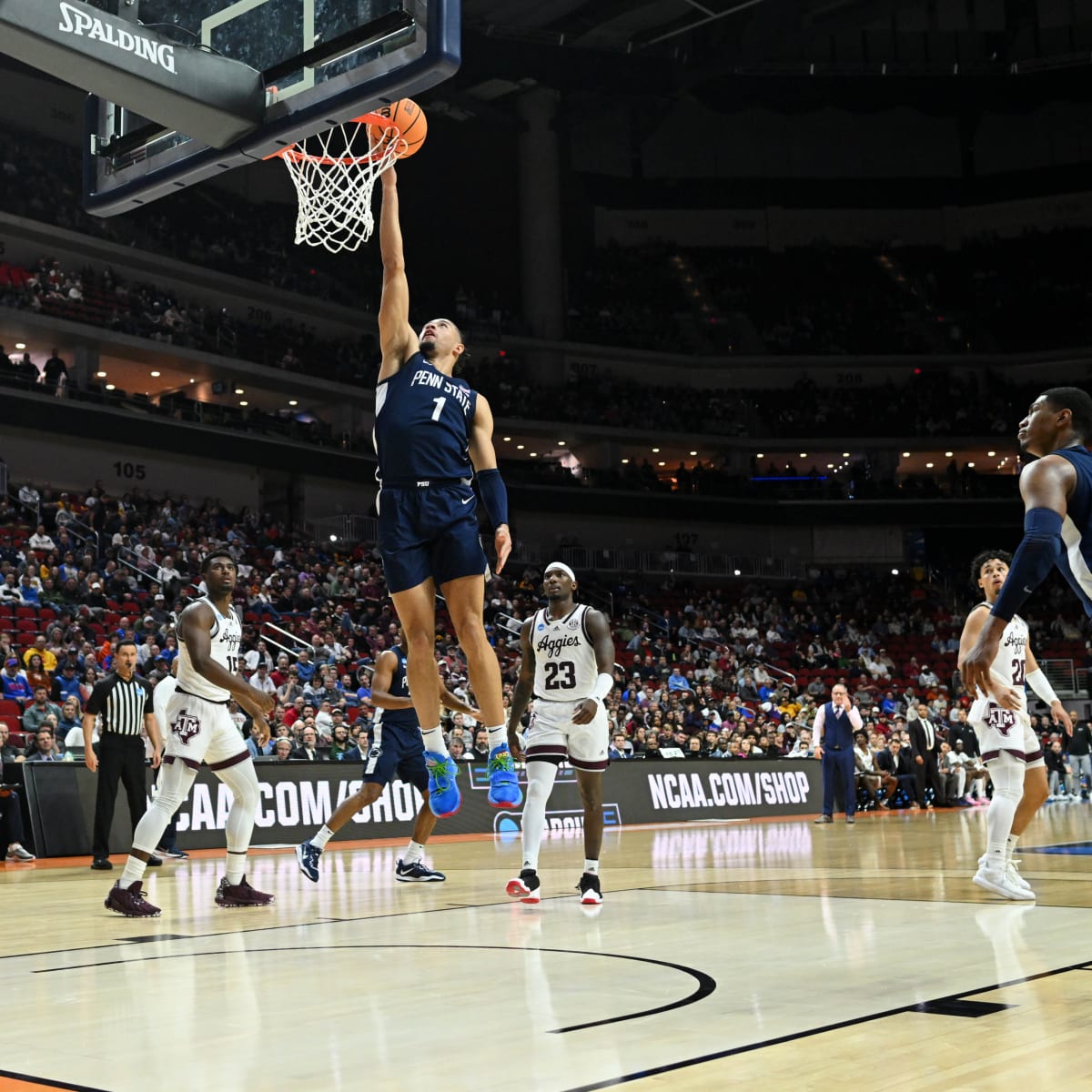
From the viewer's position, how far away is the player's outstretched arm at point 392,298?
6.41 meters

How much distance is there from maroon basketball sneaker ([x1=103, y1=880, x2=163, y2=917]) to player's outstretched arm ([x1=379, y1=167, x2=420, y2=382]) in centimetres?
370

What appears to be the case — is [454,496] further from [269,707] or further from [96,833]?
[96,833]

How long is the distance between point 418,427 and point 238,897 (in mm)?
3845

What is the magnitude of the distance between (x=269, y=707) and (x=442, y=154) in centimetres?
3753

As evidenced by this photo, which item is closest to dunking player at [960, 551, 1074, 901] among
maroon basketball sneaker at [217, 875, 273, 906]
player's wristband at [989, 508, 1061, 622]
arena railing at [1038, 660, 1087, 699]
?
player's wristband at [989, 508, 1061, 622]

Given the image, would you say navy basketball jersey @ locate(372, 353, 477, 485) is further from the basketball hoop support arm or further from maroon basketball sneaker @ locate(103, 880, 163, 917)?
maroon basketball sneaker @ locate(103, 880, 163, 917)

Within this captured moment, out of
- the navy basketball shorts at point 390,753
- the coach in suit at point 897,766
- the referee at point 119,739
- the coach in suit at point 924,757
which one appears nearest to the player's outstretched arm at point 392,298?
the navy basketball shorts at point 390,753

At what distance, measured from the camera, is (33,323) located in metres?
30.8

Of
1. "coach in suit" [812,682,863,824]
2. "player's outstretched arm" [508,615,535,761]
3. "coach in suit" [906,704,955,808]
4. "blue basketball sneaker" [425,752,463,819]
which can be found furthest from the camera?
"coach in suit" [906,704,955,808]

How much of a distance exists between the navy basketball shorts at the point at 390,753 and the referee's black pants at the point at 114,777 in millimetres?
3130

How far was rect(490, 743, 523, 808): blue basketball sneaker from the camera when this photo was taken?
6.33 metres

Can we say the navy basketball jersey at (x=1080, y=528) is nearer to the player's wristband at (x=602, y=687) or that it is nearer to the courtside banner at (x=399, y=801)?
the player's wristband at (x=602, y=687)

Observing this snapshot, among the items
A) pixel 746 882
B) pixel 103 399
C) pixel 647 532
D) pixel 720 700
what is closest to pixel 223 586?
pixel 746 882

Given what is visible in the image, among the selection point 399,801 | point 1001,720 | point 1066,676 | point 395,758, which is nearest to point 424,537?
point 1001,720
